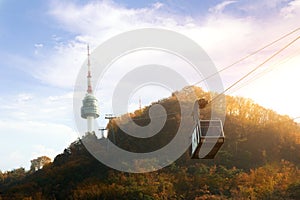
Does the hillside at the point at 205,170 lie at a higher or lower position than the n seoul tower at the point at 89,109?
lower

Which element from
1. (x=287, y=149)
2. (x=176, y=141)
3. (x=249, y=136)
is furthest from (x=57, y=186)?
(x=287, y=149)

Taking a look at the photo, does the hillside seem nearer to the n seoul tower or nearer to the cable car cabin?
the cable car cabin

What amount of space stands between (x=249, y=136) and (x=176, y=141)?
47.2ft

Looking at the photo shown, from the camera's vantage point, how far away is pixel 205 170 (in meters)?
61.6

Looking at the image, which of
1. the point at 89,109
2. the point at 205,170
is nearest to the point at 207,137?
the point at 205,170

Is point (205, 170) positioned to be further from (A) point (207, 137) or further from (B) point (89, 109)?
(B) point (89, 109)

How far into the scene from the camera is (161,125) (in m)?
83.2

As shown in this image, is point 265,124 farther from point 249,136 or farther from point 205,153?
point 205,153

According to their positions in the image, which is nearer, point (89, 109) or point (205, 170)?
point (205, 170)

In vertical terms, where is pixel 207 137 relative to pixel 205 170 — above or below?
below

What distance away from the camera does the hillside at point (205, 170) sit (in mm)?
52406

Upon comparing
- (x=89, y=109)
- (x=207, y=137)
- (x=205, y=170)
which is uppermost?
(x=89, y=109)

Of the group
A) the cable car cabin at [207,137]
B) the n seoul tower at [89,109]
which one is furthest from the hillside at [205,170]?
the n seoul tower at [89,109]

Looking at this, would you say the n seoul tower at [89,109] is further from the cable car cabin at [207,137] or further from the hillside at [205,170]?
the cable car cabin at [207,137]
